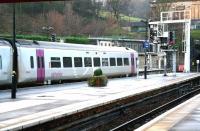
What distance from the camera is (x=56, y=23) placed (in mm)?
82625

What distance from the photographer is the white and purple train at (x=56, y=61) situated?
30.6 m

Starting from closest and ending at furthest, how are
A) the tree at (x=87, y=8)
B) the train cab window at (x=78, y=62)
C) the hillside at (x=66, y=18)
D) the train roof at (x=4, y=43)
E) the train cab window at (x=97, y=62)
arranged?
the train roof at (x=4, y=43), the train cab window at (x=78, y=62), the train cab window at (x=97, y=62), the hillside at (x=66, y=18), the tree at (x=87, y=8)

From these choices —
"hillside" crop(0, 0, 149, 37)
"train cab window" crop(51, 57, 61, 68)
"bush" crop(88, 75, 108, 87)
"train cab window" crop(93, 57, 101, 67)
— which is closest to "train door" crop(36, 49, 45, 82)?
"train cab window" crop(51, 57, 61, 68)

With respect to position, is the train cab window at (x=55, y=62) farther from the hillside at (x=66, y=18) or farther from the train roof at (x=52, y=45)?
the hillside at (x=66, y=18)

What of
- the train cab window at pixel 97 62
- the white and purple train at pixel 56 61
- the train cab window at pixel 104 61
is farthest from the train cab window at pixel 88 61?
the train cab window at pixel 104 61

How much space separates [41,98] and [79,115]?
5.95 metres

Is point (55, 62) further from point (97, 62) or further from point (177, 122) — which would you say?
point (177, 122)

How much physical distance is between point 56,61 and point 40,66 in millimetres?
3129

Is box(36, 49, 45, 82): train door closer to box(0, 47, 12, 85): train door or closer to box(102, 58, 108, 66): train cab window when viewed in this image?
box(0, 47, 12, 85): train door

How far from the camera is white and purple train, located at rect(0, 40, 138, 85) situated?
30.6 metres

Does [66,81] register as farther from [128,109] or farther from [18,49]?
→ [128,109]

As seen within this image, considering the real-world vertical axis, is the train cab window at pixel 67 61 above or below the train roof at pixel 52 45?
below

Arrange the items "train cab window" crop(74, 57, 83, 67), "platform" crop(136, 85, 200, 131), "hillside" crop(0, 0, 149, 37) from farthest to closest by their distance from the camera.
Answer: "hillside" crop(0, 0, 149, 37) → "train cab window" crop(74, 57, 83, 67) → "platform" crop(136, 85, 200, 131)

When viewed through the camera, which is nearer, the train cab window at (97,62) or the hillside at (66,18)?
the train cab window at (97,62)
